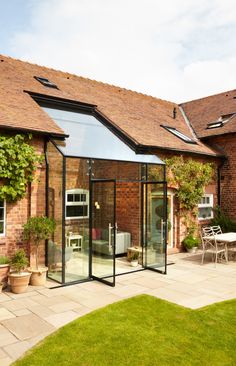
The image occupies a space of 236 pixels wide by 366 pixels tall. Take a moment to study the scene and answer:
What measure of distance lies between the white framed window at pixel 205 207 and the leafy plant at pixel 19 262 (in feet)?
25.7

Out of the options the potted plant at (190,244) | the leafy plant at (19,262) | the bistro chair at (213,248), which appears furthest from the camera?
the potted plant at (190,244)

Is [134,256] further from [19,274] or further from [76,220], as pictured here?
[19,274]

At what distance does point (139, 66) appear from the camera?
14.0m

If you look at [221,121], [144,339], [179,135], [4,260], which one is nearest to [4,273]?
[4,260]

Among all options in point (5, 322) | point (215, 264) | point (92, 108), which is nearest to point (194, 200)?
point (215, 264)

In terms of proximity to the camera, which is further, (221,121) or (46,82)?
(221,121)

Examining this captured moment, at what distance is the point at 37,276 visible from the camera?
7.67 metres

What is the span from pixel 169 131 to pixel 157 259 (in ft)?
19.4

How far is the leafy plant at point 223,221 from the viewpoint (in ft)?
42.5

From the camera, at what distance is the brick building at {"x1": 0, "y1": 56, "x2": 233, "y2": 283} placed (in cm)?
791

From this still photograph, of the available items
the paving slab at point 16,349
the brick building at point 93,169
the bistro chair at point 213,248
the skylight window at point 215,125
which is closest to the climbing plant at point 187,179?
the brick building at point 93,169

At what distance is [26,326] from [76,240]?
279 centimetres

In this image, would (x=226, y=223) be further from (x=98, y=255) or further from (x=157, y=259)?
(x=98, y=255)

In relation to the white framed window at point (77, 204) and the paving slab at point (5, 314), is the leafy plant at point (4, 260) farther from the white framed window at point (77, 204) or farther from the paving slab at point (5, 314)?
the white framed window at point (77, 204)
